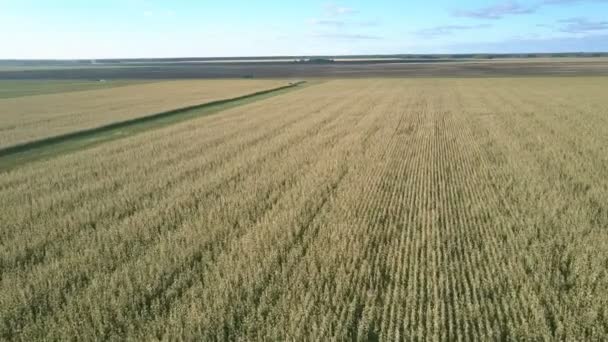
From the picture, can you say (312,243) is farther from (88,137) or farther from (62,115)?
(62,115)

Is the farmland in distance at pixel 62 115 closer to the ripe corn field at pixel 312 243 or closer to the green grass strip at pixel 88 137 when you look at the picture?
the green grass strip at pixel 88 137

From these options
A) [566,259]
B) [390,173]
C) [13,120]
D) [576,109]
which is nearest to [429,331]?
[566,259]

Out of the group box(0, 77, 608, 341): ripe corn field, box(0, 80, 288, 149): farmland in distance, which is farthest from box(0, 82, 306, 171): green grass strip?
box(0, 77, 608, 341): ripe corn field

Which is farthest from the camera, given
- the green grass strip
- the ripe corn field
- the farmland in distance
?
the farmland in distance

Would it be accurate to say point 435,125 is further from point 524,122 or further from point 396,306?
point 396,306

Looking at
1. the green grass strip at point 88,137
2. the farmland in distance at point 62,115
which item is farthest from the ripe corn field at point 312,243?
the farmland in distance at point 62,115

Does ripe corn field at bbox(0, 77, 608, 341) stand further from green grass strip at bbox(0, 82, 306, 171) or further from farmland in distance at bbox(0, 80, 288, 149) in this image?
farmland in distance at bbox(0, 80, 288, 149)

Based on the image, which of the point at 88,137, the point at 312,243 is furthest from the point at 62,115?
the point at 312,243

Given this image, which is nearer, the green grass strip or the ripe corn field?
the ripe corn field

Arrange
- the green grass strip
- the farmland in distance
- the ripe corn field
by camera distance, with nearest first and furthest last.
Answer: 1. the ripe corn field
2. the green grass strip
3. the farmland in distance
